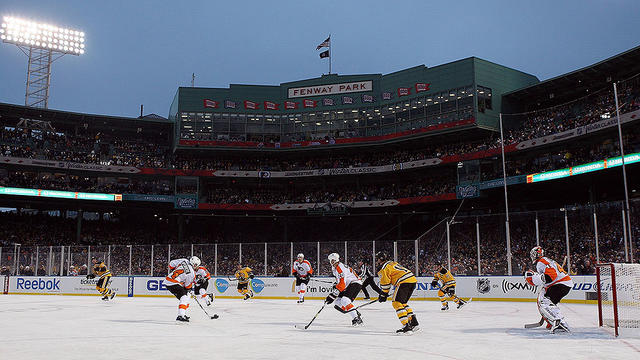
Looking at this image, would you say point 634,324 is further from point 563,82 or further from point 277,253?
point 563,82

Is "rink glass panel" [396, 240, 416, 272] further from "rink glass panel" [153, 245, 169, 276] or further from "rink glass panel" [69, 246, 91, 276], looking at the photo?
"rink glass panel" [69, 246, 91, 276]

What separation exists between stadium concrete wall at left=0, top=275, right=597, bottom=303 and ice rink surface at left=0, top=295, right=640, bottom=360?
7.82m

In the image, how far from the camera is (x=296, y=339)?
10.8m

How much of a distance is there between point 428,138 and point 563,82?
1202cm

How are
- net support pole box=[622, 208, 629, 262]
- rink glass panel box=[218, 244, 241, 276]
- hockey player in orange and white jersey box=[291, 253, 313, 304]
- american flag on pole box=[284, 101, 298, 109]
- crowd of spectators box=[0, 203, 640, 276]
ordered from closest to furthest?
net support pole box=[622, 208, 629, 262] → crowd of spectators box=[0, 203, 640, 276] → hockey player in orange and white jersey box=[291, 253, 313, 304] → rink glass panel box=[218, 244, 241, 276] → american flag on pole box=[284, 101, 298, 109]

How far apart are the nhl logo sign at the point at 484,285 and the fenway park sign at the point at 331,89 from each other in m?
31.2

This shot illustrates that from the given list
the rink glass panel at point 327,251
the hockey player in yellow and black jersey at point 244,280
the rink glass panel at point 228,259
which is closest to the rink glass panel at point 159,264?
the rink glass panel at point 228,259

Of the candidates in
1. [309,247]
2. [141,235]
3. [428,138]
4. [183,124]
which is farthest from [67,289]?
[428,138]

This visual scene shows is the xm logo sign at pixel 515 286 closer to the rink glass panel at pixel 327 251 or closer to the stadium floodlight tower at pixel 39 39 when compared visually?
the rink glass panel at pixel 327 251

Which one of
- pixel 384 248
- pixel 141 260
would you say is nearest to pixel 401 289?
pixel 384 248

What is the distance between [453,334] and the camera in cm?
1155

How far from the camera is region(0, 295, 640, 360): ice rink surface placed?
872 cm

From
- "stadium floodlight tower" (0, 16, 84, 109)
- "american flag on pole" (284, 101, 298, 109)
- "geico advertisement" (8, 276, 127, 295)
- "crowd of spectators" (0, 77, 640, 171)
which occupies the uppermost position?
"stadium floodlight tower" (0, 16, 84, 109)

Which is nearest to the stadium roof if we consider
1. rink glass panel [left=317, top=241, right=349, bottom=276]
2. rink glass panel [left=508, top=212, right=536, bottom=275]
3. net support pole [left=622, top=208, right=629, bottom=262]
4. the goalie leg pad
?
rink glass panel [left=508, top=212, right=536, bottom=275]
